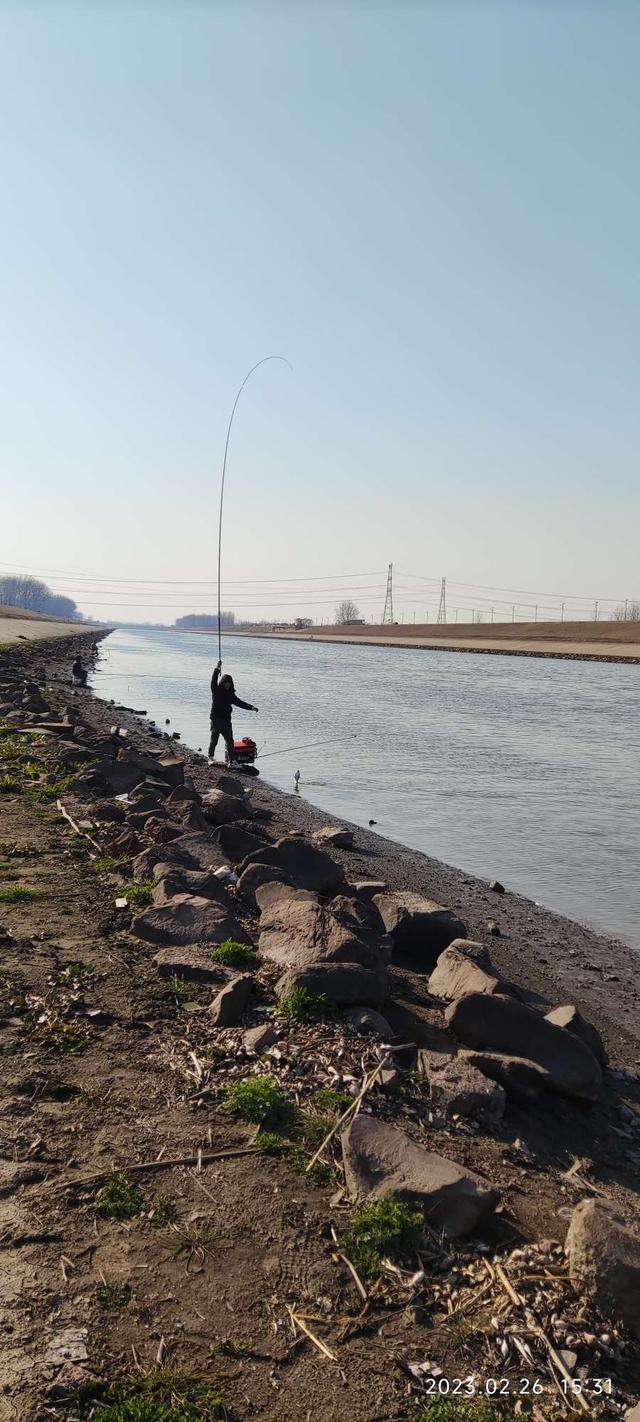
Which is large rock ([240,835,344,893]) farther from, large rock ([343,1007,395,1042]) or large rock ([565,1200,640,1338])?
large rock ([565,1200,640,1338])

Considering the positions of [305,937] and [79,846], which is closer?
[305,937]

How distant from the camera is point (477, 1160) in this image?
4031 millimetres

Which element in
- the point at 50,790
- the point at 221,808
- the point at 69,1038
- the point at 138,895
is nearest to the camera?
the point at 69,1038

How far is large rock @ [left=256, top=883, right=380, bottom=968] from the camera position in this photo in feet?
18.3

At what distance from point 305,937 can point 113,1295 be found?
3003mm

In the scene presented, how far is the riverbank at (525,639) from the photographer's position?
302 ft

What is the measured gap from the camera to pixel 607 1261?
3.09 meters

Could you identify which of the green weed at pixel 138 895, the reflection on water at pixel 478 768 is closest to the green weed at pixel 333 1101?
the green weed at pixel 138 895

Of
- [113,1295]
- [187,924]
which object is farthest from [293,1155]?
[187,924]

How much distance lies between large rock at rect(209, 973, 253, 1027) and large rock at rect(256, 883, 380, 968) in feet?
1.40

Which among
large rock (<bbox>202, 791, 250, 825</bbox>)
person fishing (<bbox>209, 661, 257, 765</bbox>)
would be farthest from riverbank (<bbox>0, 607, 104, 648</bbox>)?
large rock (<bbox>202, 791, 250, 825</bbox>)

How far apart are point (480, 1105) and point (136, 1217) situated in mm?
1789

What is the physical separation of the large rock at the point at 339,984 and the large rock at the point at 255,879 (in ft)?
6.53

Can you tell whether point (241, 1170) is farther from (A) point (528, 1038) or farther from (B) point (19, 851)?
(B) point (19, 851)
